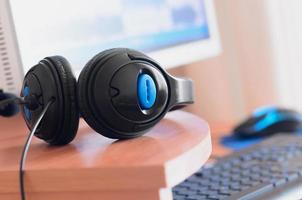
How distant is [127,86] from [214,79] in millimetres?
1019

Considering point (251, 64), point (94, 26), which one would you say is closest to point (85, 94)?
point (94, 26)

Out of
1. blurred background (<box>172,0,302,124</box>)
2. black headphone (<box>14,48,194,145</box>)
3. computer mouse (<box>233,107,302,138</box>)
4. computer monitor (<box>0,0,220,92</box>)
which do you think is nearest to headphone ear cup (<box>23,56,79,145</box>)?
black headphone (<box>14,48,194,145</box>)

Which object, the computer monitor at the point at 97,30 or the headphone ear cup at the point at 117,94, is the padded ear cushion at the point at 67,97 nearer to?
the headphone ear cup at the point at 117,94

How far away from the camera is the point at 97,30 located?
726 mm

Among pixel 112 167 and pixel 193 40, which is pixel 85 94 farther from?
pixel 193 40

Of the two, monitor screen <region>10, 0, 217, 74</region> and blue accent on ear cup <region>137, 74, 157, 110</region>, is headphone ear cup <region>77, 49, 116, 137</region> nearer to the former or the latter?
blue accent on ear cup <region>137, 74, 157, 110</region>

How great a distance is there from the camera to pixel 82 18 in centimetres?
71

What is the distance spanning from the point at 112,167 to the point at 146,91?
92 millimetres

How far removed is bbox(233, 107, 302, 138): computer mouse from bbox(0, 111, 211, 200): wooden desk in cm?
59

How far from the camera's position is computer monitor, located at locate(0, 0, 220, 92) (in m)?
0.61

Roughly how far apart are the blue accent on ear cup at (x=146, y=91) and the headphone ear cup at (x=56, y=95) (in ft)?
0.20

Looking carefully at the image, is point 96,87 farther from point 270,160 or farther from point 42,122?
point 270,160

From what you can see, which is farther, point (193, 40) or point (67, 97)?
point (193, 40)

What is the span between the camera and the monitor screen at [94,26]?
62cm
